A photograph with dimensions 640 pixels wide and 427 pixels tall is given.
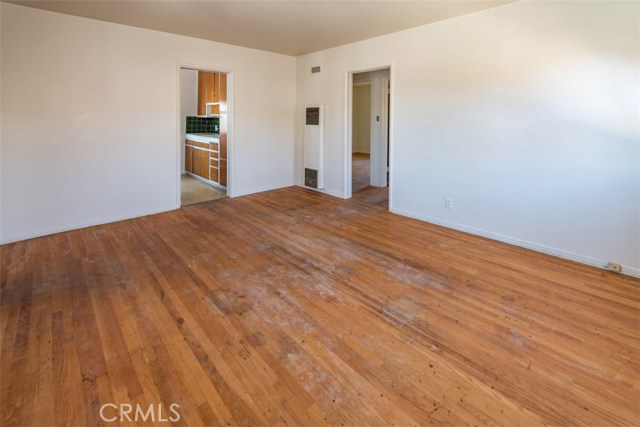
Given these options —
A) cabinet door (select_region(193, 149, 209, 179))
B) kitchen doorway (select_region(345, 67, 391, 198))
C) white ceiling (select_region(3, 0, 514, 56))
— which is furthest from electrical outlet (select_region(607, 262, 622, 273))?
cabinet door (select_region(193, 149, 209, 179))

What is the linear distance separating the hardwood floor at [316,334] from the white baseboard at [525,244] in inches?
5.3

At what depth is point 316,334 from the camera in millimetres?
2047

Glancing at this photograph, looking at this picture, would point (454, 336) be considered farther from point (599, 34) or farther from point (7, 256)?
point (7, 256)

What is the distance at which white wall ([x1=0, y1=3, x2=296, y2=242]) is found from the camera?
3453mm

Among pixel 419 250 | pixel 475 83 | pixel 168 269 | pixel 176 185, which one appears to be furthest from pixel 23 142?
pixel 475 83

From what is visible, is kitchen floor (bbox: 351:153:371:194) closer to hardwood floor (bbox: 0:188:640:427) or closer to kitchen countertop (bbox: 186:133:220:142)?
kitchen countertop (bbox: 186:133:220:142)

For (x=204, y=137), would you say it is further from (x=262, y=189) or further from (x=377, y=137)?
(x=377, y=137)

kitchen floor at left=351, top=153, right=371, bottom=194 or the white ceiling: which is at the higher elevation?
the white ceiling

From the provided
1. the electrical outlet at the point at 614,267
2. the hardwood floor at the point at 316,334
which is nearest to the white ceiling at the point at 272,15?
the hardwood floor at the point at 316,334

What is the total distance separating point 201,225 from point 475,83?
366 centimetres

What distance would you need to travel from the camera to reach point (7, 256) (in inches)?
126

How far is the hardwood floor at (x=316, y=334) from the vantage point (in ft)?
5.02
